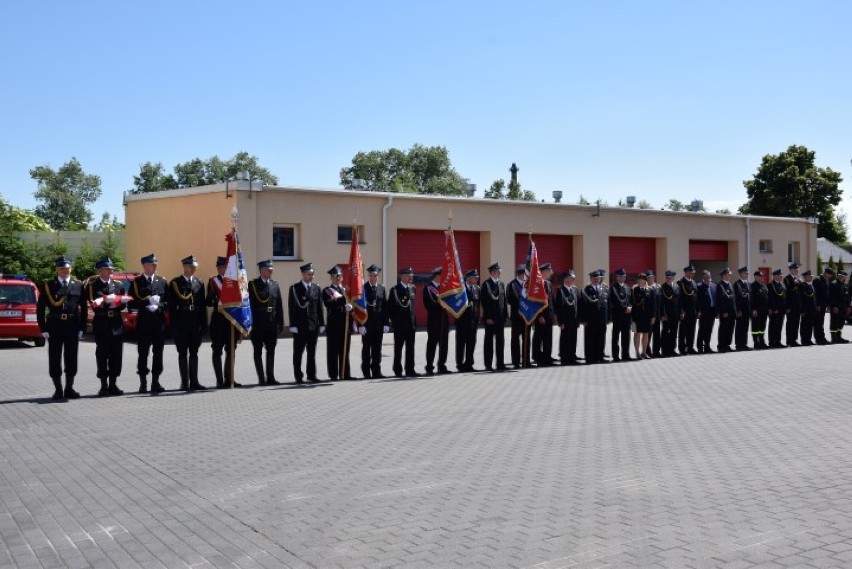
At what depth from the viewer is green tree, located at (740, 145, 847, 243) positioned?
2314 inches

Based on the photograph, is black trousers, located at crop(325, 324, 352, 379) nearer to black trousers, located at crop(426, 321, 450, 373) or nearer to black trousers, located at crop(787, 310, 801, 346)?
black trousers, located at crop(426, 321, 450, 373)

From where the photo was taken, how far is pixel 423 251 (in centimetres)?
2911

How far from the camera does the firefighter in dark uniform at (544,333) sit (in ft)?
54.8

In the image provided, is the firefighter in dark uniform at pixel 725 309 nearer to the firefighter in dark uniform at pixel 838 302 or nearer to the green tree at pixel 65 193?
the firefighter in dark uniform at pixel 838 302

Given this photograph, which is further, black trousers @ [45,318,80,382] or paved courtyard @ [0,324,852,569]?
black trousers @ [45,318,80,382]

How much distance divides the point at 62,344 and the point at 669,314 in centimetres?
1196

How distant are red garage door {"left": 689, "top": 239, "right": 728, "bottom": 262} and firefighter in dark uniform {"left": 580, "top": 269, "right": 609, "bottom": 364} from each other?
20.2 metres

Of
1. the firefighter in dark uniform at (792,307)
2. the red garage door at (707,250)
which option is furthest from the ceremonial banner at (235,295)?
the red garage door at (707,250)

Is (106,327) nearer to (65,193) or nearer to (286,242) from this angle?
(286,242)

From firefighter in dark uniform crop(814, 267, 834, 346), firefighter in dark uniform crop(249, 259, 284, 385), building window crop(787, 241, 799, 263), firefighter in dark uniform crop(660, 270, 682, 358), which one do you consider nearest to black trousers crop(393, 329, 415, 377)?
firefighter in dark uniform crop(249, 259, 284, 385)

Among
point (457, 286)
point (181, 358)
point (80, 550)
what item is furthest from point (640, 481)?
point (457, 286)

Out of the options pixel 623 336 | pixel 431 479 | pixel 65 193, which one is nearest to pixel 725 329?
pixel 623 336

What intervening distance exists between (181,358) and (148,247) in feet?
56.6

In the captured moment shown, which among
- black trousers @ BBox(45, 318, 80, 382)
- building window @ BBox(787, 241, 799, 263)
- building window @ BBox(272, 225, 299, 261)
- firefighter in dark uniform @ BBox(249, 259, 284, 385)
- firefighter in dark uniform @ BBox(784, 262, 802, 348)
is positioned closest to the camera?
black trousers @ BBox(45, 318, 80, 382)
